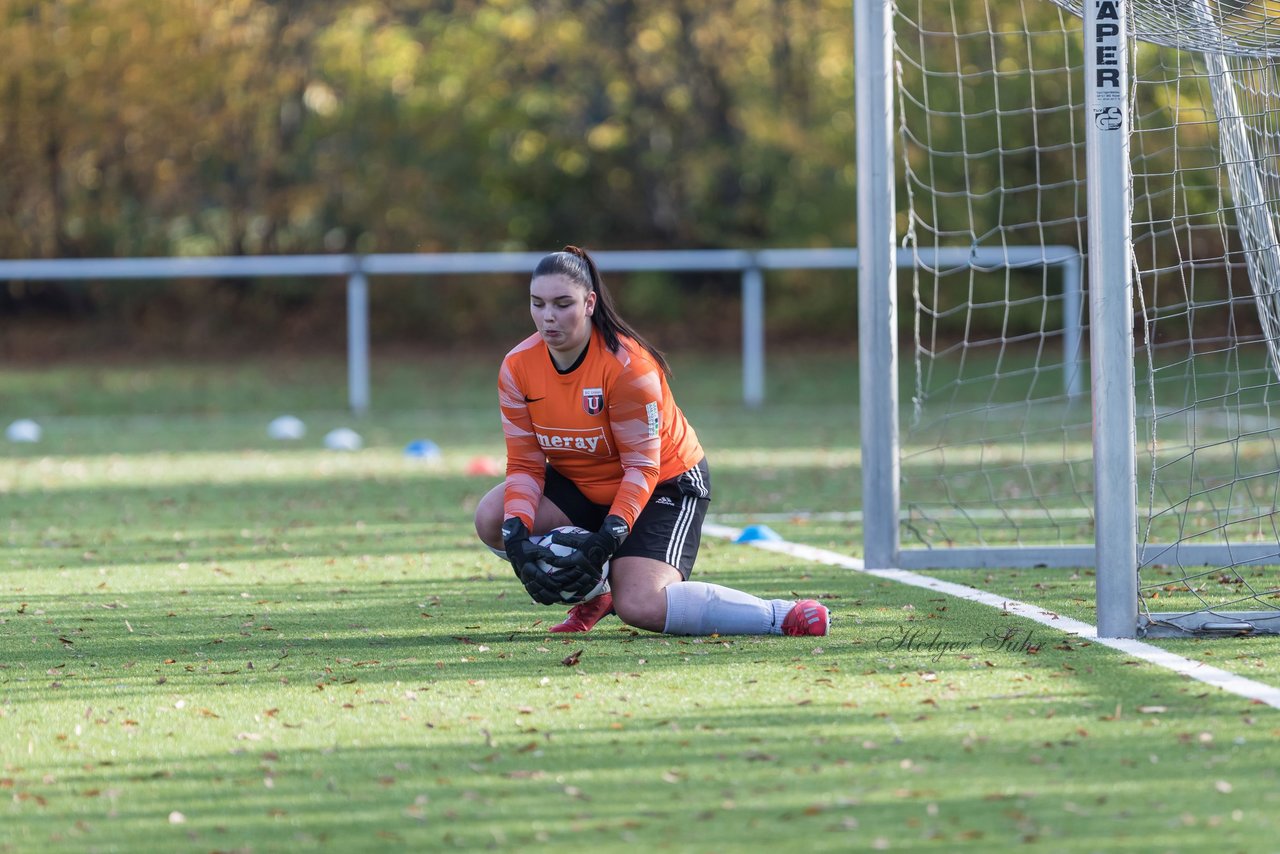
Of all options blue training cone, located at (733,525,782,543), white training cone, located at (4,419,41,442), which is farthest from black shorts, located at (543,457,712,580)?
white training cone, located at (4,419,41,442)

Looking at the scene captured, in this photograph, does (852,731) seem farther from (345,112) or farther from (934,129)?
(345,112)

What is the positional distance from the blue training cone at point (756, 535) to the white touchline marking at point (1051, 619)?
0.05 meters

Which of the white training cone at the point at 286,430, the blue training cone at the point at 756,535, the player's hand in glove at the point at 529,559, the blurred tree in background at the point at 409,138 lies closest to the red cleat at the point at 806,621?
the player's hand in glove at the point at 529,559

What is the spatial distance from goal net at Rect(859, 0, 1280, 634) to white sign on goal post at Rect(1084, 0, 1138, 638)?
0.11 feet

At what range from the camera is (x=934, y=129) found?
74.9 feet

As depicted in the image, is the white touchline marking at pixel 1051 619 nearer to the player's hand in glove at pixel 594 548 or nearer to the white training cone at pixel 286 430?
the player's hand in glove at pixel 594 548

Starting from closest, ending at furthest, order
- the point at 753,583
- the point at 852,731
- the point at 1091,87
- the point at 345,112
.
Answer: the point at 852,731, the point at 1091,87, the point at 753,583, the point at 345,112

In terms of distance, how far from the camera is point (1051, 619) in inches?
214

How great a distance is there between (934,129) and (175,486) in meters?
14.3

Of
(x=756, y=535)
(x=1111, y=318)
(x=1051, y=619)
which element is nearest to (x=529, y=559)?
(x=1051, y=619)

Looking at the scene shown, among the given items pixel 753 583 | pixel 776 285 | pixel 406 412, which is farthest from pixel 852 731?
pixel 776 285

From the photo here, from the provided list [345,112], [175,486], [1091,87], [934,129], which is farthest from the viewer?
[345,112]

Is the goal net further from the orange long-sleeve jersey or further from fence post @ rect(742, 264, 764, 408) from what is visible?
fence post @ rect(742, 264, 764, 408)

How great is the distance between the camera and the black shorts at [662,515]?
5293 millimetres
